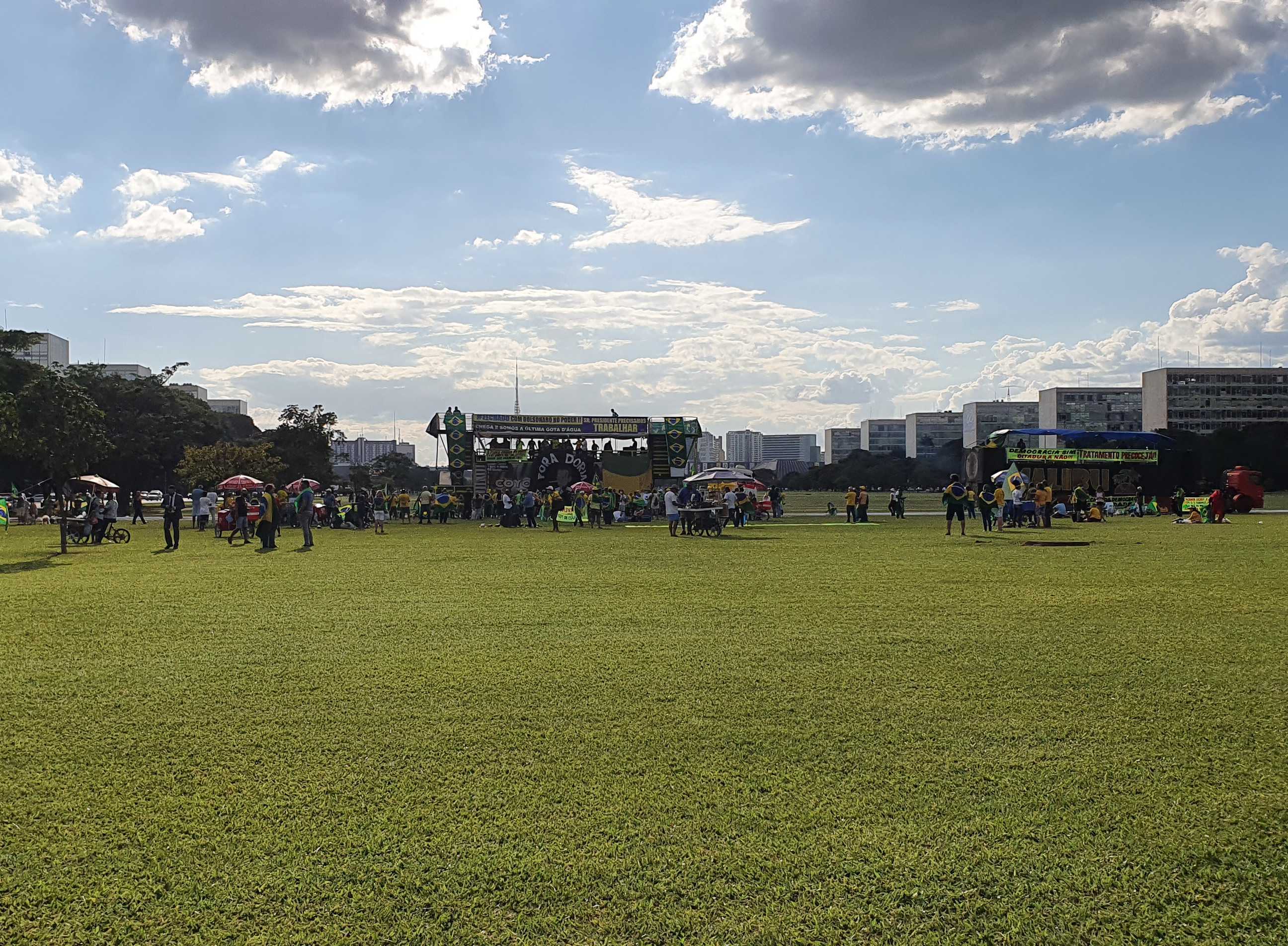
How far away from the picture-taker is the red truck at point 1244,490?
133ft

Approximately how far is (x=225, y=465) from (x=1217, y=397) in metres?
132

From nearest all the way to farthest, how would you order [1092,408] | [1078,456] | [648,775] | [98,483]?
[648,775]
[98,483]
[1078,456]
[1092,408]

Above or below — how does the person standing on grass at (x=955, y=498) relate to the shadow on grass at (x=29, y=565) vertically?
above

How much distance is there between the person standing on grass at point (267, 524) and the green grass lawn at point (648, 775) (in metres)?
11.8

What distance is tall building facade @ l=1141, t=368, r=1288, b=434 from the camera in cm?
13525

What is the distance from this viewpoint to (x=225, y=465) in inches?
1896

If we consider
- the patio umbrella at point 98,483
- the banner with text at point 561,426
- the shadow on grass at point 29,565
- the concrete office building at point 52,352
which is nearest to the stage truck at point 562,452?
the banner with text at point 561,426

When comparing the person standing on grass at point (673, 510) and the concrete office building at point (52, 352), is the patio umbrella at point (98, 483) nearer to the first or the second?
the person standing on grass at point (673, 510)

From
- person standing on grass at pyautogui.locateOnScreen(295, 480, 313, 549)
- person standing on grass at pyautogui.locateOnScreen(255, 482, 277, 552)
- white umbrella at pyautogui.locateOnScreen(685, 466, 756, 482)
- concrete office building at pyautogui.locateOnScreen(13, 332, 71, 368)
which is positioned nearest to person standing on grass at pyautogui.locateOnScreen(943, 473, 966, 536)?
white umbrella at pyautogui.locateOnScreen(685, 466, 756, 482)

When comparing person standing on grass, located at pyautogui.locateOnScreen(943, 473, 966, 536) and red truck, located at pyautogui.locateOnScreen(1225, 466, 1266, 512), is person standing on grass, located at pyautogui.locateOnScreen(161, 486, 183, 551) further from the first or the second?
red truck, located at pyautogui.locateOnScreen(1225, 466, 1266, 512)

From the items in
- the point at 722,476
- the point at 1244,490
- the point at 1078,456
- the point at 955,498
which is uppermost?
the point at 1078,456

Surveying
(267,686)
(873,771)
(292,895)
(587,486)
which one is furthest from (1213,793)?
(587,486)

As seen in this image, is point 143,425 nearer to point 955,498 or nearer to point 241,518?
point 241,518

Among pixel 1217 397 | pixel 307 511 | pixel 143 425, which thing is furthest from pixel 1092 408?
pixel 307 511
